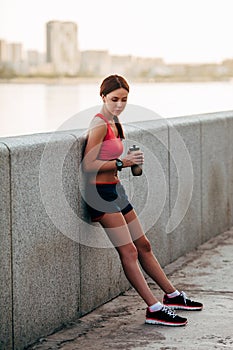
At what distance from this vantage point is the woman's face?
262 inches

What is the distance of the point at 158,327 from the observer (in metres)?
6.79

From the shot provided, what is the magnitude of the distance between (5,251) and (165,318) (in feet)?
4.62

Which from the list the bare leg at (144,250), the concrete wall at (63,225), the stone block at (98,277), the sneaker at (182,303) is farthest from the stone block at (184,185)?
the bare leg at (144,250)

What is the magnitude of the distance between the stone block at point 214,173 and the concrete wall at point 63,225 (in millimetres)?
687

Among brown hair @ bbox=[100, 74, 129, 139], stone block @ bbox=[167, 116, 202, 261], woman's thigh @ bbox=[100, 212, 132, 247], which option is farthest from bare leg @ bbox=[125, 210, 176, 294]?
stone block @ bbox=[167, 116, 202, 261]

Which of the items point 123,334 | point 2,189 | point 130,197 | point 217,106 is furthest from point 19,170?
point 217,106

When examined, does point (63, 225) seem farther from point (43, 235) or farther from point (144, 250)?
point (144, 250)

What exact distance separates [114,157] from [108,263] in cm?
119

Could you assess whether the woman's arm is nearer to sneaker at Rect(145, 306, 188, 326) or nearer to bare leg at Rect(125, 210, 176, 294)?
bare leg at Rect(125, 210, 176, 294)

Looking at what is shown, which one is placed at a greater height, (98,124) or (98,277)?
(98,124)

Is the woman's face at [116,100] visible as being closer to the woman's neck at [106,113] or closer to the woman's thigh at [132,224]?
the woman's neck at [106,113]

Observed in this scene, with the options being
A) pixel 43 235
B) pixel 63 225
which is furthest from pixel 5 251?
pixel 63 225

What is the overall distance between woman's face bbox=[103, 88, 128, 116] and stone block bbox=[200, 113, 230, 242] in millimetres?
3517

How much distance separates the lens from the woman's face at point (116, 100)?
21.8 ft
